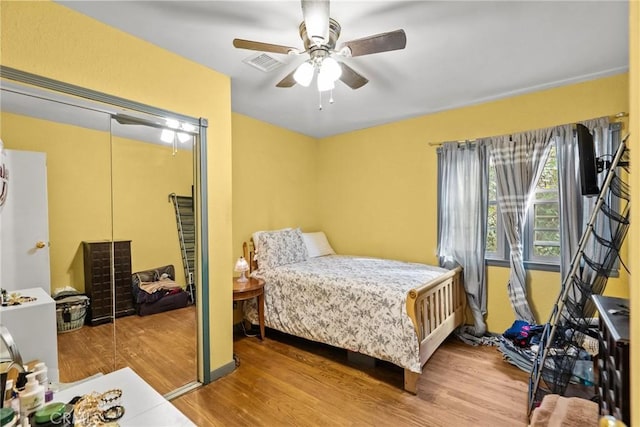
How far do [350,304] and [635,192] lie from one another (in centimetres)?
222

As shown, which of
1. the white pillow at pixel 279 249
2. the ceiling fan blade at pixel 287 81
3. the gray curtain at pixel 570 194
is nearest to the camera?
the ceiling fan blade at pixel 287 81

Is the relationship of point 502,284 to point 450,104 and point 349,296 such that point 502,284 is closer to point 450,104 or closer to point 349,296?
point 349,296

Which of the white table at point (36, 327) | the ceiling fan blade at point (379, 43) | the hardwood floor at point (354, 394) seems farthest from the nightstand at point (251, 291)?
the ceiling fan blade at point (379, 43)

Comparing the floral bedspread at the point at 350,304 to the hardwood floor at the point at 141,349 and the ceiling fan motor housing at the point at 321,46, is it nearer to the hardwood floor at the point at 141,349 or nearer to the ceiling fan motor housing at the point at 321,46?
the hardwood floor at the point at 141,349

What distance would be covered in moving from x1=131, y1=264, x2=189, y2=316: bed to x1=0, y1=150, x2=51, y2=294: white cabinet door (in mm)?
493

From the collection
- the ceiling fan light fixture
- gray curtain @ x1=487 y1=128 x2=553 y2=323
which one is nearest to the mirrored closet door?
the ceiling fan light fixture

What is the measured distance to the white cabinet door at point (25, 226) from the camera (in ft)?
4.75

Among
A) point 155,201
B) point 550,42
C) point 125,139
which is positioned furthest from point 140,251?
point 550,42

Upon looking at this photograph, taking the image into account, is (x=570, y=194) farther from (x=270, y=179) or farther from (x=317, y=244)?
(x=270, y=179)

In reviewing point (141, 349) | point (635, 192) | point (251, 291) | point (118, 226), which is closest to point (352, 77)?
point (635, 192)

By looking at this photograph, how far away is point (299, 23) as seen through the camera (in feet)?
5.90

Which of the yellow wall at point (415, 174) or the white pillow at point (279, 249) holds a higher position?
the yellow wall at point (415, 174)

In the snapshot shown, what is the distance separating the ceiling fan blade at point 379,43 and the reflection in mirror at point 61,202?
1.59 metres

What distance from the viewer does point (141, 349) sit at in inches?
82.3
